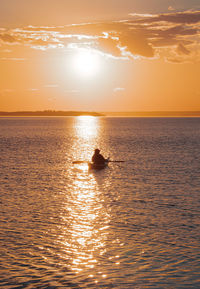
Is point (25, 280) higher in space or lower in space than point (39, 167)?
lower

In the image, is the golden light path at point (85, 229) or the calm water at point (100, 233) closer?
the calm water at point (100, 233)

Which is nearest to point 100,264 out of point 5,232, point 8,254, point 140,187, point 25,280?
point 25,280

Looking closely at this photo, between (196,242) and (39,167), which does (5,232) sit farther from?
(39,167)

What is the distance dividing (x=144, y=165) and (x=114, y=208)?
25.4m

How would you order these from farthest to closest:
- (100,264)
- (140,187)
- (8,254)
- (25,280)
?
1. (140,187)
2. (8,254)
3. (100,264)
4. (25,280)

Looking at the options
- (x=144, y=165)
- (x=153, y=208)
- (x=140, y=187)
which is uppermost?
(x=144, y=165)

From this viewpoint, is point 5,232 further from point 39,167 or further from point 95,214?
point 39,167

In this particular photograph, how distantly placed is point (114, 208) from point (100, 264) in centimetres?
1001

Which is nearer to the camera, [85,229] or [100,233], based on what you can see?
[100,233]

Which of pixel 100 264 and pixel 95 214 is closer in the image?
pixel 100 264

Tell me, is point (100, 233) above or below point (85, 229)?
below

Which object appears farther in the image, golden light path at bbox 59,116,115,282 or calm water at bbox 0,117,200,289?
golden light path at bbox 59,116,115,282

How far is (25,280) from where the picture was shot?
45.6ft

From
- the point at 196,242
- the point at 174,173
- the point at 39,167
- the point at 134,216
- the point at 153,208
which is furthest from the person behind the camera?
the point at 39,167
